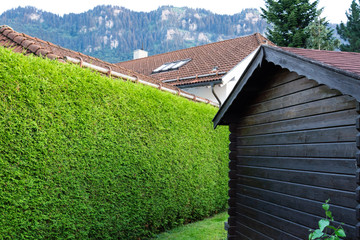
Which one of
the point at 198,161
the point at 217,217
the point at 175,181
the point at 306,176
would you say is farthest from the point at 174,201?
the point at 306,176

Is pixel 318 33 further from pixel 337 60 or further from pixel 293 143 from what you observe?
pixel 293 143

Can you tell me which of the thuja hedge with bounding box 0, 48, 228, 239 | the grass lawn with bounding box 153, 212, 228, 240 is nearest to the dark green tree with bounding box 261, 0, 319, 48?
the thuja hedge with bounding box 0, 48, 228, 239

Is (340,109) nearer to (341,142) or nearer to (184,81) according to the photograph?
(341,142)

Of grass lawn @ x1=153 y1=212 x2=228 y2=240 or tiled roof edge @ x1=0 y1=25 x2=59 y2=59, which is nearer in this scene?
tiled roof edge @ x1=0 y1=25 x2=59 y2=59

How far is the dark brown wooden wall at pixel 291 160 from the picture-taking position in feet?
9.89

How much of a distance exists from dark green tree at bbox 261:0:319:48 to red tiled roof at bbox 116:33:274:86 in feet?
9.64

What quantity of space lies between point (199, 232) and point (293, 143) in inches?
147

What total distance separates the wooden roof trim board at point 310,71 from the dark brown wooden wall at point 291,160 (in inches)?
12.0

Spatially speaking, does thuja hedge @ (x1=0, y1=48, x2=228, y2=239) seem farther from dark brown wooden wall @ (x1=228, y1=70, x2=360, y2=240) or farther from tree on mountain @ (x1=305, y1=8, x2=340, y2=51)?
tree on mountain @ (x1=305, y1=8, x2=340, y2=51)

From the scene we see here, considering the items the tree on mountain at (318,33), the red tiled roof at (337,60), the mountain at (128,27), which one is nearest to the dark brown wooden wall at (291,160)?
the red tiled roof at (337,60)

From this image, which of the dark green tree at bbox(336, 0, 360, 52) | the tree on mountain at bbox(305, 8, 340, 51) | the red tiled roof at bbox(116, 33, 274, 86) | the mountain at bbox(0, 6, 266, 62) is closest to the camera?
the red tiled roof at bbox(116, 33, 274, 86)

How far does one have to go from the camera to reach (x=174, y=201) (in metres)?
6.71

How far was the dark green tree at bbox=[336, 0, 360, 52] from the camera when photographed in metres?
24.3

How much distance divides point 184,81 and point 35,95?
29.0 ft
